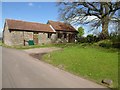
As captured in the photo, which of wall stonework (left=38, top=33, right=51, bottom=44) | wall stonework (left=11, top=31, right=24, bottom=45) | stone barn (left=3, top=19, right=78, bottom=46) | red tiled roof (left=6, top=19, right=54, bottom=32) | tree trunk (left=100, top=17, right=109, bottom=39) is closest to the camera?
tree trunk (left=100, top=17, right=109, bottom=39)

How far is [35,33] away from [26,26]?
7.18 feet

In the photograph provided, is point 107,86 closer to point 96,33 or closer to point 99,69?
point 99,69

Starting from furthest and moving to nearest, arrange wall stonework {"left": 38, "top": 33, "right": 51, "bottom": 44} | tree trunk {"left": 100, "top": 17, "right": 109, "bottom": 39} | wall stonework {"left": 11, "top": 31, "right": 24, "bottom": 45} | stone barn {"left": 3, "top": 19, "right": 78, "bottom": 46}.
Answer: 1. wall stonework {"left": 38, "top": 33, "right": 51, "bottom": 44}
2. stone barn {"left": 3, "top": 19, "right": 78, "bottom": 46}
3. wall stonework {"left": 11, "top": 31, "right": 24, "bottom": 45}
4. tree trunk {"left": 100, "top": 17, "right": 109, "bottom": 39}

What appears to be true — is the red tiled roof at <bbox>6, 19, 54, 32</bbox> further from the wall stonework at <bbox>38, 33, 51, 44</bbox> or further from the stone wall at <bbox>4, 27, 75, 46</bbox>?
the wall stonework at <bbox>38, 33, 51, 44</bbox>

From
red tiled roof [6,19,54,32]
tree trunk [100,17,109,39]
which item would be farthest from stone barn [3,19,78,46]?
tree trunk [100,17,109,39]

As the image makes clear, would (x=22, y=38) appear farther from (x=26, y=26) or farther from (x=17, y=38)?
(x=26, y=26)

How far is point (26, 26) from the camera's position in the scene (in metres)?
34.9

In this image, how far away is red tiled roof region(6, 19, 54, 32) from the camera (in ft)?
109

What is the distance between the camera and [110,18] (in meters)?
26.5

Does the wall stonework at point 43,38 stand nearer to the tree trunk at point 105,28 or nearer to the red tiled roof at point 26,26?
the red tiled roof at point 26,26

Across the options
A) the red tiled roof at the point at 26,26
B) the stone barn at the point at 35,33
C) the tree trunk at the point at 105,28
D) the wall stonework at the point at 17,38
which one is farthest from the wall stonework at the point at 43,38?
the tree trunk at the point at 105,28

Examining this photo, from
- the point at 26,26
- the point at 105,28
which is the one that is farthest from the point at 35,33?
the point at 105,28

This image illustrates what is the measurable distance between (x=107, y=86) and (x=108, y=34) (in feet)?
68.3

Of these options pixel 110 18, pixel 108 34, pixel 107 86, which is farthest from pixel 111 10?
pixel 107 86
